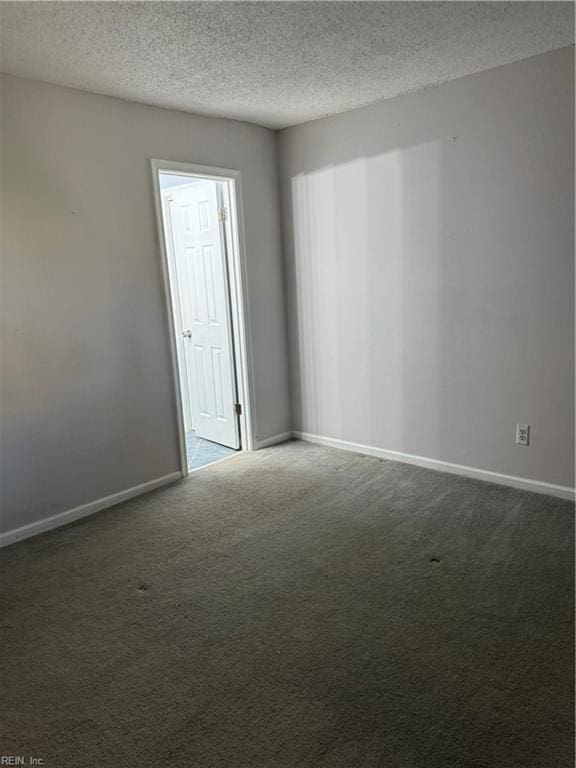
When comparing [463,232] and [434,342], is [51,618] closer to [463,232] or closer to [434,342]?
[434,342]

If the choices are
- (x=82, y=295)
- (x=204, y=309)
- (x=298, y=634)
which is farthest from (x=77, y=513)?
(x=204, y=309)

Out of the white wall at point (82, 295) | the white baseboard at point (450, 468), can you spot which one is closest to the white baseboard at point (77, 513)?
the white wall at point (82, 295)

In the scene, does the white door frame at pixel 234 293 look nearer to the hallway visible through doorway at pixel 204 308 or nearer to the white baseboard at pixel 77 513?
the hallway visible through doorway at pixel 204 308

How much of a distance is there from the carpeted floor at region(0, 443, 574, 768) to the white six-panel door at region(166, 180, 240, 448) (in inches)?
48.3

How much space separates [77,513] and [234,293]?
6.32ft

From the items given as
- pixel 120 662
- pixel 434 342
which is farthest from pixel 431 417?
pixel 120 662

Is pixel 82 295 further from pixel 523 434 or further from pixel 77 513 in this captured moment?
pixel 523 434

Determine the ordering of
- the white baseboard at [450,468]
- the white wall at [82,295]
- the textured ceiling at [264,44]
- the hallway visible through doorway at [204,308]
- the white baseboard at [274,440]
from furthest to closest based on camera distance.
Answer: the white baseboard at [274,440], the hallway visible through doorway at [204,308], the white baseboard at [450,468], the white wall at [82,295], the textured ceiling at [264,44]

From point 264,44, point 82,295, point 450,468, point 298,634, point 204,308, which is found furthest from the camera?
point 204,308

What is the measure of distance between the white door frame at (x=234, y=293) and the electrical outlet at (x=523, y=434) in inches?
77.6

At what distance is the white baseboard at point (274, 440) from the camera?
4.38 metres

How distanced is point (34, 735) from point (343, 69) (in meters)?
3.24

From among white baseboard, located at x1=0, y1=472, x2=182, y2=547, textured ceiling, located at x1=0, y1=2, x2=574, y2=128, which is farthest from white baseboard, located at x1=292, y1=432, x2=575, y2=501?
textured ceiling, located at x1=0, y1=2, x2=574, y2=128

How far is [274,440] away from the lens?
14.7 ft
